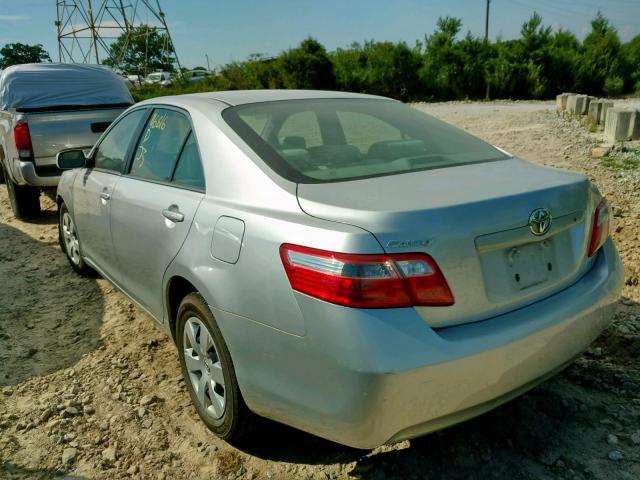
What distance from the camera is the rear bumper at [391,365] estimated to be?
1870 mm

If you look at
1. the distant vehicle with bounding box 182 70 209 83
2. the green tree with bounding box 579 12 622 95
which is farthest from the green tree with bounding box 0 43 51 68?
the green tree with bounding box 579 12 622 95

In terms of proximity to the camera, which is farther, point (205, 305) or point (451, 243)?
point (205, 305)

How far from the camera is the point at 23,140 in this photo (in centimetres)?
671

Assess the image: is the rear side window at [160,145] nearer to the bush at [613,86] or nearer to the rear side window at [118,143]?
the rear side window at [118,143]

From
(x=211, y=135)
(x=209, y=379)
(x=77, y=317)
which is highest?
(x=211, y=135)

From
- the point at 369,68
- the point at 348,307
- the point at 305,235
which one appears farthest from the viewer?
the point at 369,68

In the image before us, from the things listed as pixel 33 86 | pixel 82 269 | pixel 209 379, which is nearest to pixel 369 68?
pixel 33 86

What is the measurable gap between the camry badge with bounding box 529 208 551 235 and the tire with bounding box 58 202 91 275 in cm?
373

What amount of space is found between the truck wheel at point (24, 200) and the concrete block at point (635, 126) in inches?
319

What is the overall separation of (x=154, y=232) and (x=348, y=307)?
4.77 feet

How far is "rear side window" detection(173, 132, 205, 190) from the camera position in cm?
278

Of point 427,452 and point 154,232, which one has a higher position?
point 154,232

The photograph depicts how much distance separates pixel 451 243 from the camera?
1976mm

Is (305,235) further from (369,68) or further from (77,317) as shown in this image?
(369,68)
